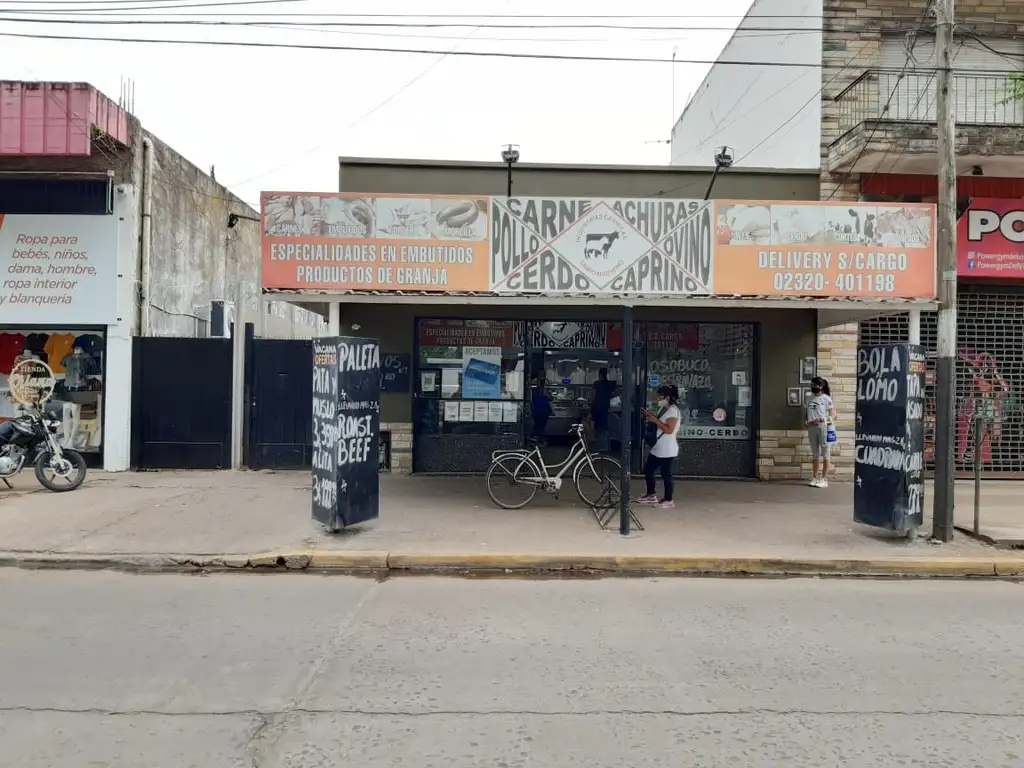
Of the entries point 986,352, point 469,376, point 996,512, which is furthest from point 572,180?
point 996,512

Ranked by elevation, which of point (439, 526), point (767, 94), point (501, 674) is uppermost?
point (767, 94)

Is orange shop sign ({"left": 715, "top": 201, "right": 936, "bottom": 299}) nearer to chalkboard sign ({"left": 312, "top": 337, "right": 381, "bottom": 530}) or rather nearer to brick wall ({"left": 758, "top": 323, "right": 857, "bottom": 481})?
brick wall ({"left": 758, "top": 323, "right": 857, "bottom": 481})

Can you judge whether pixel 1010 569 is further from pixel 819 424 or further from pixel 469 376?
pixel 469 376

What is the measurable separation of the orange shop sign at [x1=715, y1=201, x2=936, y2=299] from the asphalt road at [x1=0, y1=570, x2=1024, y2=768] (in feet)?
Answer: 11.5

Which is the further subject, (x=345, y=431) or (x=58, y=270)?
(x=58, y=270)

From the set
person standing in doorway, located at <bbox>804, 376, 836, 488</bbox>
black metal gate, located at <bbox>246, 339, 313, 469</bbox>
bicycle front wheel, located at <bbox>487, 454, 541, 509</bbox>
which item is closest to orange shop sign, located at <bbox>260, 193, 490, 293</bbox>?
bicycle front wheel, located at <bbox>487, 454, 541, 509</bbox>

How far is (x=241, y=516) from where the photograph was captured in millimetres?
9258

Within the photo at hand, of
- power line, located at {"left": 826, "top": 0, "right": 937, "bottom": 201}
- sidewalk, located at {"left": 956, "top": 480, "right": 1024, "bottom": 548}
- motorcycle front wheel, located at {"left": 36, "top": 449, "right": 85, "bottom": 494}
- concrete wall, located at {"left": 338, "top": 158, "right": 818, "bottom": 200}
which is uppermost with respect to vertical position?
power line, located at {"left": 826, "top": 0, "right": 937, "bottom": 201}

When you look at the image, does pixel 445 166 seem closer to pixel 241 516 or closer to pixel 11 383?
pixel 241 516

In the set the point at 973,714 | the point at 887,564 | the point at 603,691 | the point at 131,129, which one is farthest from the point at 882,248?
the point at 131,129

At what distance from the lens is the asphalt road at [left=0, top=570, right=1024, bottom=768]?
3783 mm

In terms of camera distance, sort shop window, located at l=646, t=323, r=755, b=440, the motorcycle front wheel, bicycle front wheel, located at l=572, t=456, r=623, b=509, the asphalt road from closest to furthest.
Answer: the asphalt road
bicycle front wheel, located at l=572, t=456, r=623, b=509
the motorcycle front wheel
shop window, located at l=646, t=323, r=755, b=440

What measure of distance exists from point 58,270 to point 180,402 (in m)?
2.74

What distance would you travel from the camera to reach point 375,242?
28.9 feet
